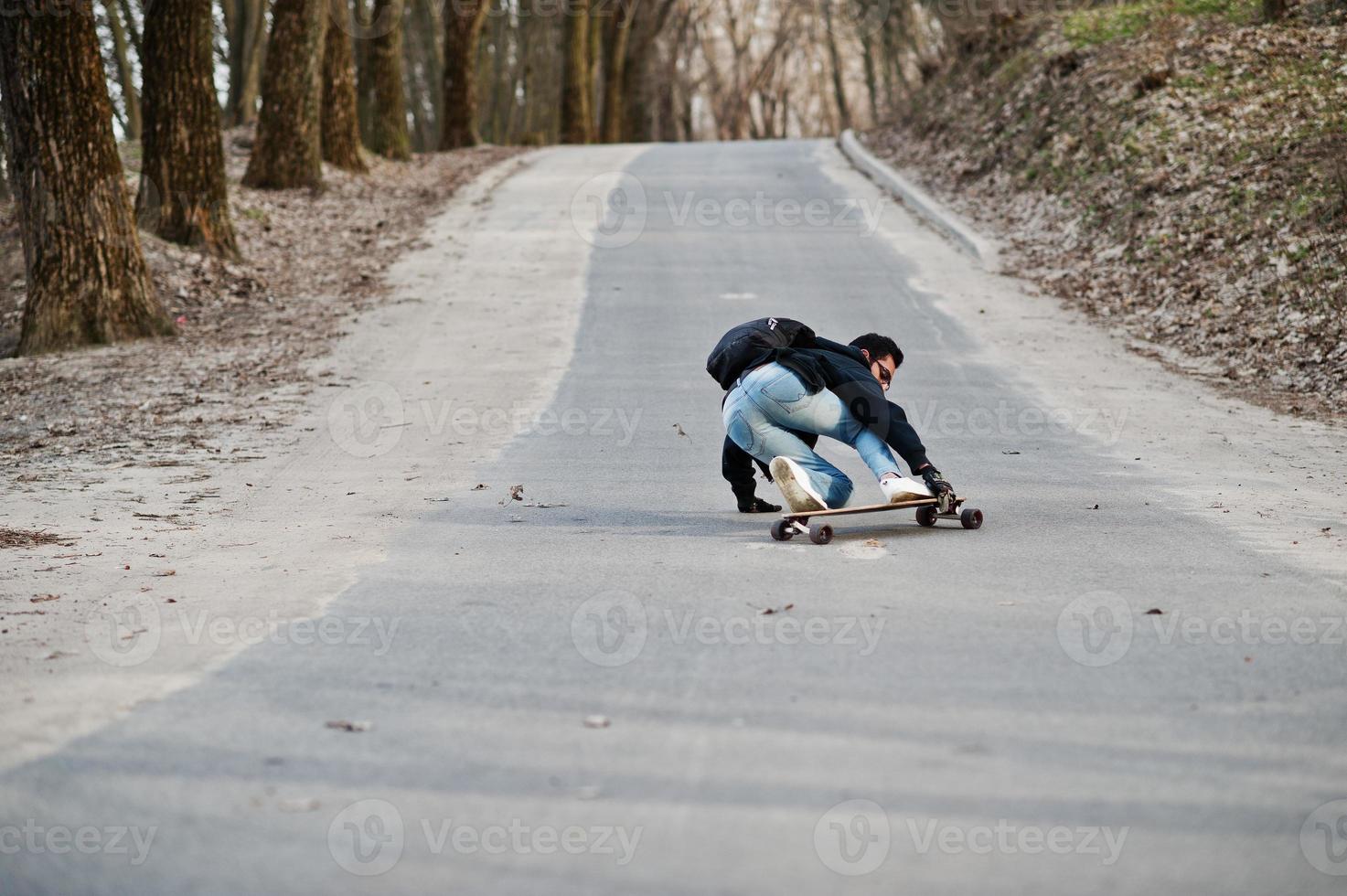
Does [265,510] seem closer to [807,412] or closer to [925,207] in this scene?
[807,412]

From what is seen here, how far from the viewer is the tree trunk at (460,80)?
3225 centimetres

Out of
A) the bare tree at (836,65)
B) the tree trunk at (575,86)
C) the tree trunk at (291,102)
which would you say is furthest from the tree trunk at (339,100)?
the bare tree at (836,65)

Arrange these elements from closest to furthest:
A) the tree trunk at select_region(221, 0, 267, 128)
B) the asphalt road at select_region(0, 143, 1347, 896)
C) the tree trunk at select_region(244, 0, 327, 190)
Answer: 1. the asphalt road at select_region(0, 143, 1347, 896)
2. the tree trunk at select_region(244, 0, 327, 190)
3. the tree trunk at select_region(221, 0, 267, 128)

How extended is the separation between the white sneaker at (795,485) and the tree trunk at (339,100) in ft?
62.6

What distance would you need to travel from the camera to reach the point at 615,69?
4394cm

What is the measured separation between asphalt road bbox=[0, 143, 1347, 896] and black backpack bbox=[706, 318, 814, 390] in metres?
0.86

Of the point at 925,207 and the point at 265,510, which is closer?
the point at 265,510

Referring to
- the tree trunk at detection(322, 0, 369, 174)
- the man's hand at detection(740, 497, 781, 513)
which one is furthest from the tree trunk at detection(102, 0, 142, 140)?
the man's hand at detection(740, 497, 781, 513)

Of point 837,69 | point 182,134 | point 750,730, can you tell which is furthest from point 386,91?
point 837,69

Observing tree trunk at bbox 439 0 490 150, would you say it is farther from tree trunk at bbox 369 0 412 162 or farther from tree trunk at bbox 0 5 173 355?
tree trunk at bbox 0 5 173 355

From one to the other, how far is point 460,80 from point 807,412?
1079 inches

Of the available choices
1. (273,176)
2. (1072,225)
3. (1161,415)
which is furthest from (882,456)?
(273,176)

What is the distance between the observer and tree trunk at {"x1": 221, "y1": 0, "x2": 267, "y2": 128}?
3081 cm

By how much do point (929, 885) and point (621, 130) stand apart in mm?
42282
